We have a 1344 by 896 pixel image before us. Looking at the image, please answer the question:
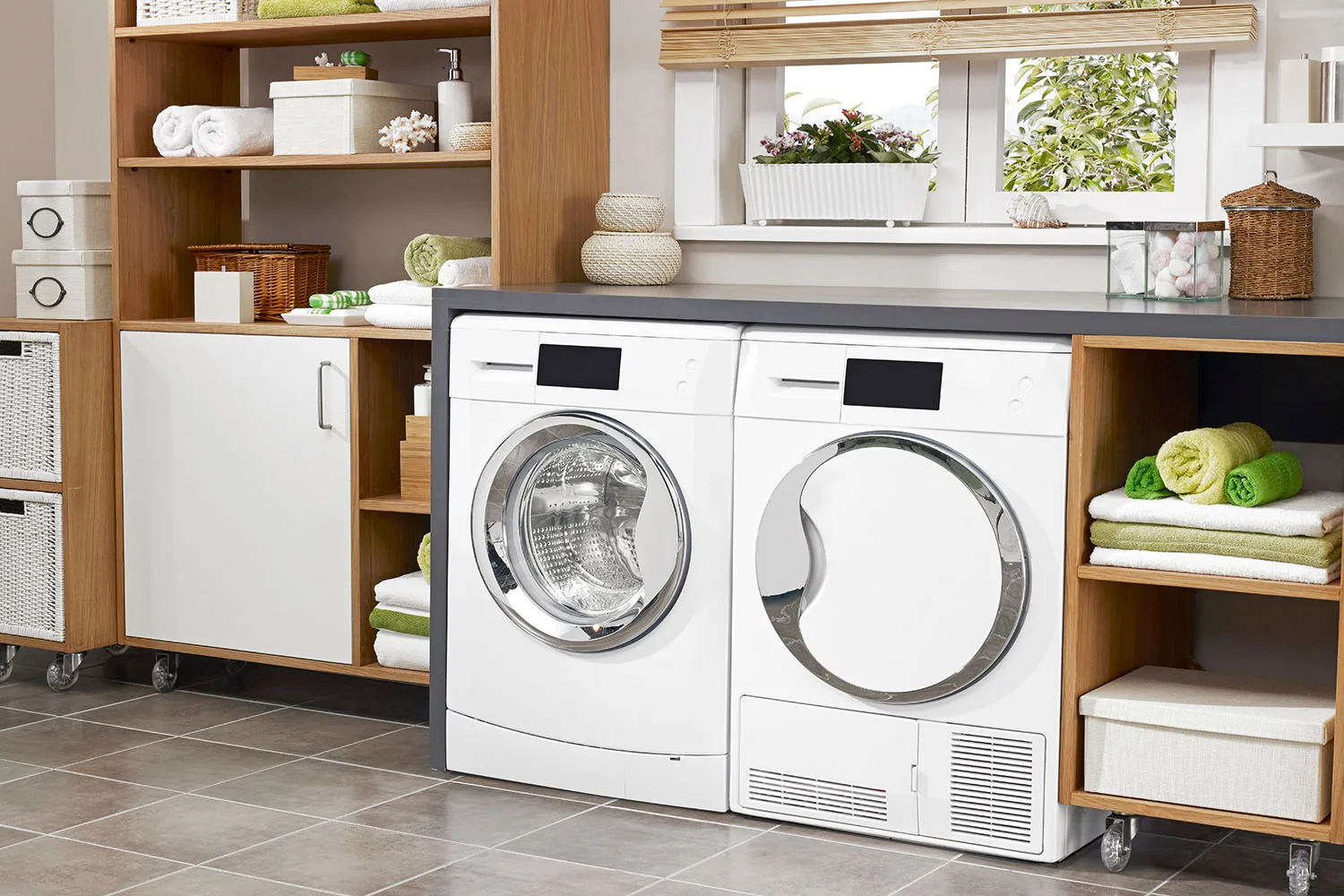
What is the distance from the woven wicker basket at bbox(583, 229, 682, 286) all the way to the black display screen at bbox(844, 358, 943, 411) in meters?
0.76

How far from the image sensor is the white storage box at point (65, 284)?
141 inches

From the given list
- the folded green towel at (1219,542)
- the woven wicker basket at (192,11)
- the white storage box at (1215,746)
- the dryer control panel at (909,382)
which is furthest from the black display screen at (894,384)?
the woven wicker basket at (192,11)

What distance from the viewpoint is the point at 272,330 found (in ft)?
11.0

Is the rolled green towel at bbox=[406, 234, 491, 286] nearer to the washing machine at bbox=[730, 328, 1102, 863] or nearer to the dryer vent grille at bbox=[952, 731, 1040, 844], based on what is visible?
the washing machine at bbox=[730, 328, 1102, 863]

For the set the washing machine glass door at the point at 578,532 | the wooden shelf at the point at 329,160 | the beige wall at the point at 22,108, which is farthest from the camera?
the beige wall at the point at 22,108

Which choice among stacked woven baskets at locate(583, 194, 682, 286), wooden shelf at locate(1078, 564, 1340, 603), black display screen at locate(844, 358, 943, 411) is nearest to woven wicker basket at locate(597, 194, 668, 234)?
stacked woven baskets at locate(583, 194, 682, 286)

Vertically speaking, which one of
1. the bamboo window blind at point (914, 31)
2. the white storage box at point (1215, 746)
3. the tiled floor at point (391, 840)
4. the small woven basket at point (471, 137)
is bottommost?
the tiled floor at point (391, 840)

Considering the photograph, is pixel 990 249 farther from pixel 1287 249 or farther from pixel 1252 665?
pixel 1252 665

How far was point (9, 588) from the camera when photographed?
359 cm

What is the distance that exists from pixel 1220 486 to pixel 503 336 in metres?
1.24

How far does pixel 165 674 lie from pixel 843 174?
183 cm

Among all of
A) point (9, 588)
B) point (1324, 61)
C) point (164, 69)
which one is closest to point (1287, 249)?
point (1324, 61)

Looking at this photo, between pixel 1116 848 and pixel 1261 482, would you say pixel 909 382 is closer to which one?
pixel 1261 482

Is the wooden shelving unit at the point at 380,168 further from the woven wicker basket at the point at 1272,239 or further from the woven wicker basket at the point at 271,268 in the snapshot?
the woven wicker basket at the point at 1272,239
